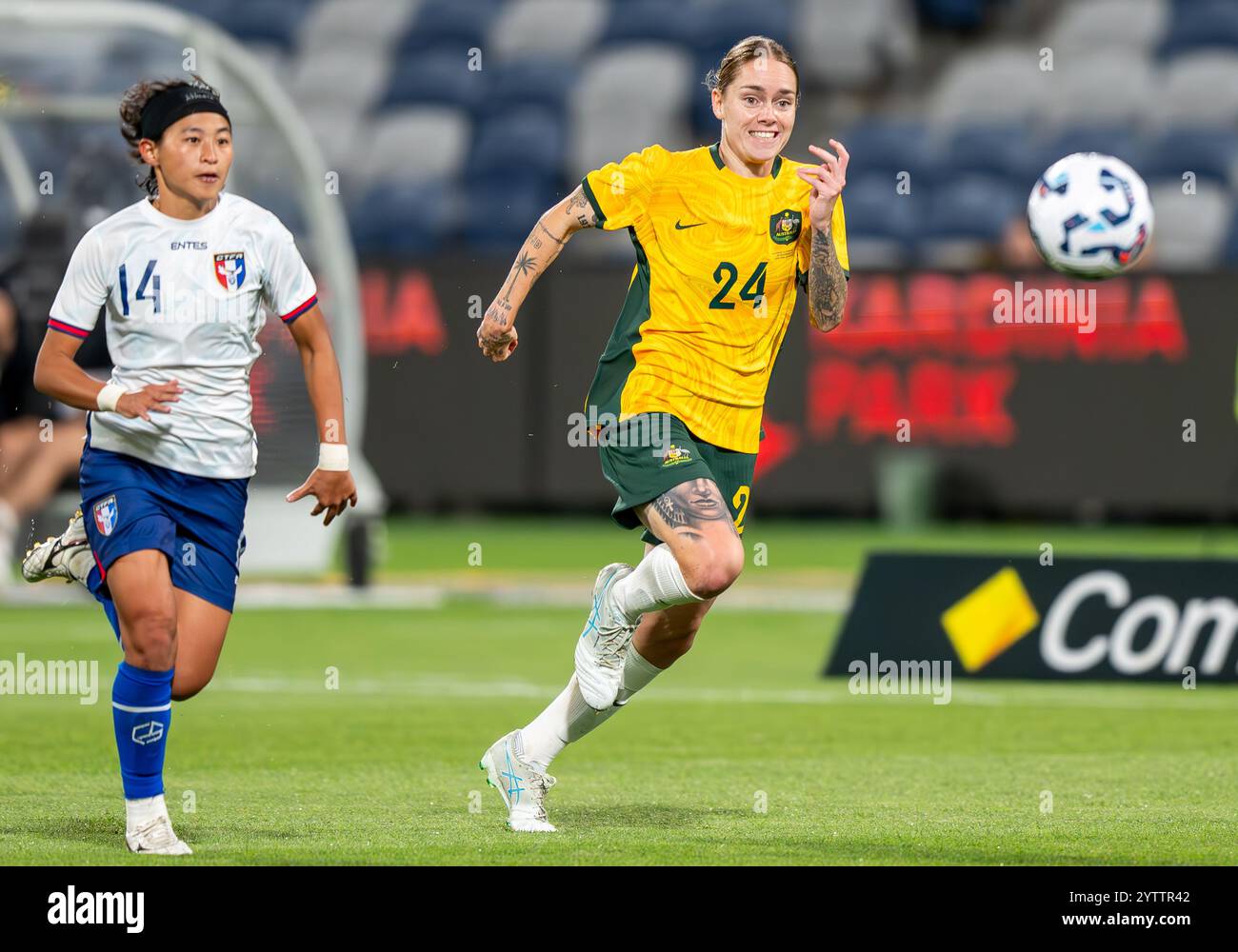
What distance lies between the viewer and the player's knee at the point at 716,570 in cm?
683

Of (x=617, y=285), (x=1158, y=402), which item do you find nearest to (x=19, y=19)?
(x=617, y=285)

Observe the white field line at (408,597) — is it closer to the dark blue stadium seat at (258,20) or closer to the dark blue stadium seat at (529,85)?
the dark blue stadium seat at (529,85)

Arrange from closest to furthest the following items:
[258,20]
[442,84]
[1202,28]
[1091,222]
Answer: [1091,222] < [1202,28] < [442,84] < [258,20]

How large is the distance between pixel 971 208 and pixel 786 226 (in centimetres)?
1702

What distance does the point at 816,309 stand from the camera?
23.9ft

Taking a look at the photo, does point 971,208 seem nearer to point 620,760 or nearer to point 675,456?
point 620,760

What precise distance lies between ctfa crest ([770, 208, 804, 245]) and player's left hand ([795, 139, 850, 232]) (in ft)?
0.49

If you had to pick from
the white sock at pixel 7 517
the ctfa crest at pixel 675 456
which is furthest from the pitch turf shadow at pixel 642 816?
the white sock at pixel 7 517

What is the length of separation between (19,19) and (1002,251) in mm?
10578

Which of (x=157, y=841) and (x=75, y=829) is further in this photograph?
(x=75, y=829)

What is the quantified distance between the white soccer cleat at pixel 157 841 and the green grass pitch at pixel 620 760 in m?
0.09

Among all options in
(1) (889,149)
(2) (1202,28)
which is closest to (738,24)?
(1) (889,149)

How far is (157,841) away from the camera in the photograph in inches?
255
